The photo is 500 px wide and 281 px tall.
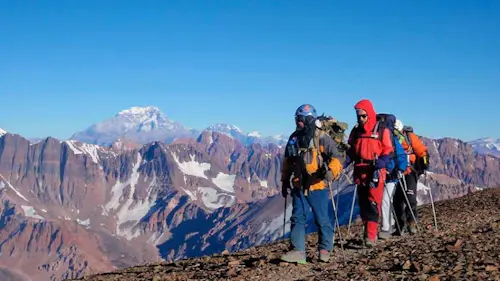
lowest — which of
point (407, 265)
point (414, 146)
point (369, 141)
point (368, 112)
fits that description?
point (407, 265)

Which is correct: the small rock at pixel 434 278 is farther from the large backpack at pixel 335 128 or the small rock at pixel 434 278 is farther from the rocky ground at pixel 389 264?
the large backpack at pixel 335 128

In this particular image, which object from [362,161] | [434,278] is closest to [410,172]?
[362,161]

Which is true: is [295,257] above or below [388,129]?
below

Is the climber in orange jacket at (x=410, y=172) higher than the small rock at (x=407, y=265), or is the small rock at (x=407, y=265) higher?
the climber in orange jacket at (x=410, y=172)

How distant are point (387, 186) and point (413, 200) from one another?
237 cm

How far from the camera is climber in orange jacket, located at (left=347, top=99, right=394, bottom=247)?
14.4 m

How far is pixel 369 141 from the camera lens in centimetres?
1441

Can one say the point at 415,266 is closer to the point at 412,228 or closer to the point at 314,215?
the point at 314,215

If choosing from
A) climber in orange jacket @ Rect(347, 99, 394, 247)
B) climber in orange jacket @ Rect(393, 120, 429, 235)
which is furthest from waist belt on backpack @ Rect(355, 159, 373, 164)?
climber in orange jacket @ Rect(393, 120, 429, 235)

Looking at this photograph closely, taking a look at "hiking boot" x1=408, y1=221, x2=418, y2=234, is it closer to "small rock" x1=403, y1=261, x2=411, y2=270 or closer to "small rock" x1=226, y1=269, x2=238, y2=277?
"small rock" x1=403, y1=261, x2=411, y2=270

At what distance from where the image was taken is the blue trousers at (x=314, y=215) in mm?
12625

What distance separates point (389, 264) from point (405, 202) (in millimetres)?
6010

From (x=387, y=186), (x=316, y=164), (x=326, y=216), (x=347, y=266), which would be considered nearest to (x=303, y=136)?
(x=316, y=164)

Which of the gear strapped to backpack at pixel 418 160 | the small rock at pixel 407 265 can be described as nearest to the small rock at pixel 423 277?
the small rock at pixel 407 265
